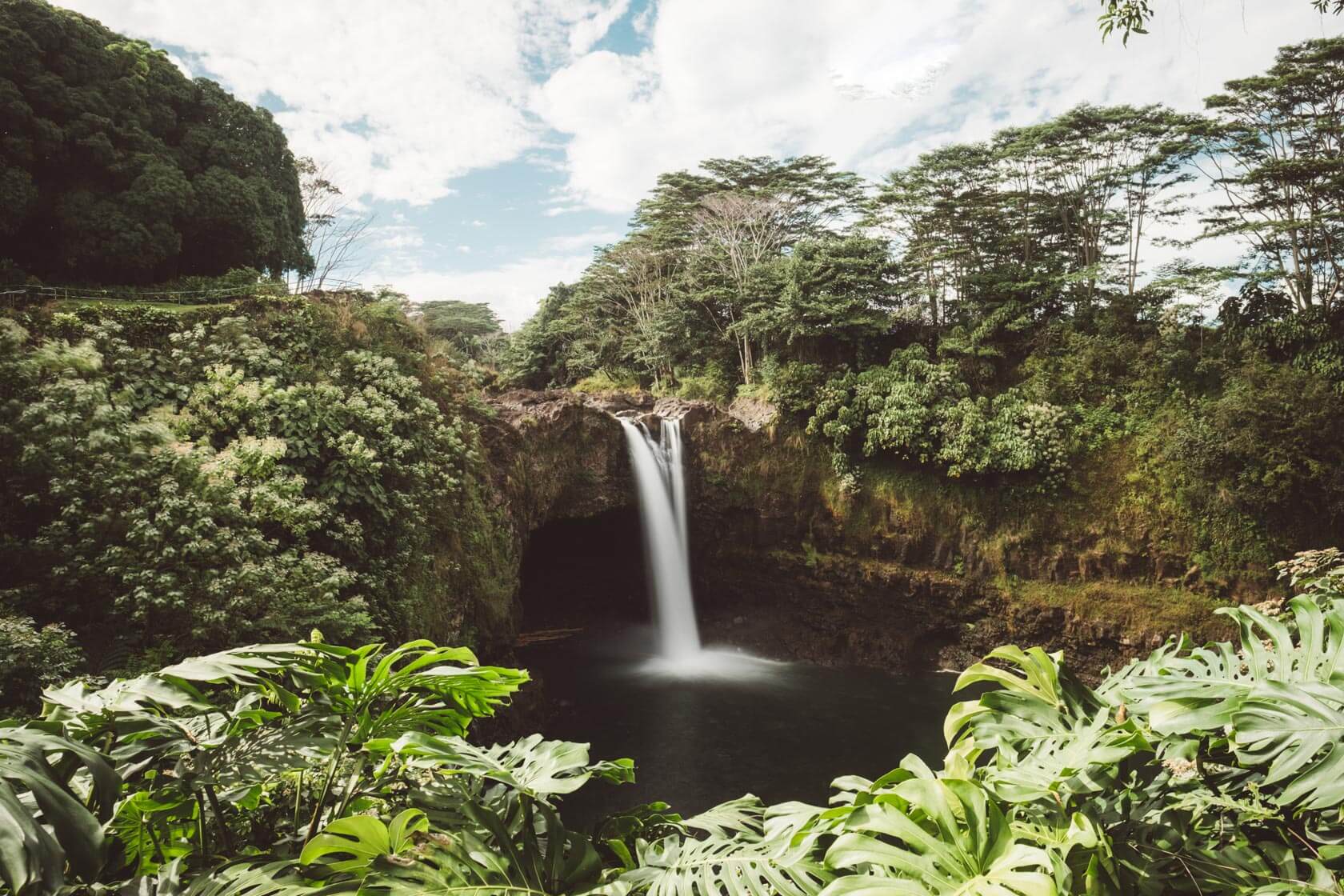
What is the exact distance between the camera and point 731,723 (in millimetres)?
9000

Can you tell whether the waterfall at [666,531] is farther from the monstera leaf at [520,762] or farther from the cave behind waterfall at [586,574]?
the monstera leaf at [520,762]

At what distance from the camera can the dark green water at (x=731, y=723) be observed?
24.0ft

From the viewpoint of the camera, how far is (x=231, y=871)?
115 centimetres

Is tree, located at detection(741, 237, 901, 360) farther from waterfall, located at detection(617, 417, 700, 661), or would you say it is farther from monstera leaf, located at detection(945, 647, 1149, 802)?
monstera leaf, located at detection(945, 647, 1149, 802)

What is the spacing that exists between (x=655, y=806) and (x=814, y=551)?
434 inches

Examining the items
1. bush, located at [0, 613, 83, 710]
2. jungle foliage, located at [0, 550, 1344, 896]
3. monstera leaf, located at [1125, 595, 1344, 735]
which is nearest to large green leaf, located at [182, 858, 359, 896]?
jungle foliage, located at [0, 550, 1344, 896]

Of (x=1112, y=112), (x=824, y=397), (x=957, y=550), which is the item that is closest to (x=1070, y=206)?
(x=1112, y=112)

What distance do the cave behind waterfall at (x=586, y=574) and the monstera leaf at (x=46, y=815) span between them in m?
11.5

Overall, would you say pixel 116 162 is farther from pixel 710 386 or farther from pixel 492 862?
pixel 492 862

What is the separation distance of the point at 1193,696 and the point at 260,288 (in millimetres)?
10299

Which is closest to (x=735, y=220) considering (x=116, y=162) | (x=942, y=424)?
(x=942, y=424)

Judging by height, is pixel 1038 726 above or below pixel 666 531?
above

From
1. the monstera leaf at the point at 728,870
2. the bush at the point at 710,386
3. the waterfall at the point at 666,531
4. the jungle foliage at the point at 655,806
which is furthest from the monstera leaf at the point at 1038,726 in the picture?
the bush at the point at 710,386

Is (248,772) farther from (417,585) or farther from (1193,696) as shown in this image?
(417,585)
